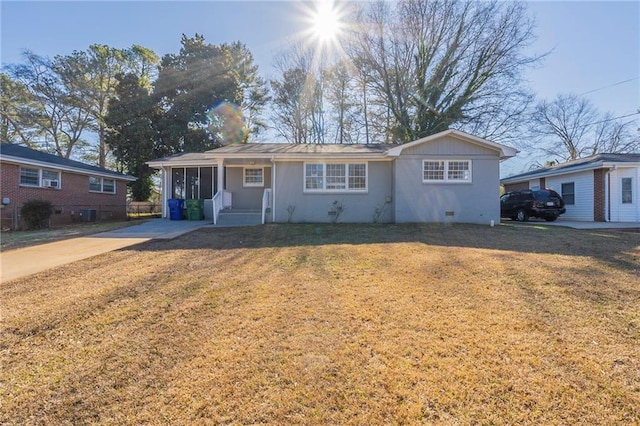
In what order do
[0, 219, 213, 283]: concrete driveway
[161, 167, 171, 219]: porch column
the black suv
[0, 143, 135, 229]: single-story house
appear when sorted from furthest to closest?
[161, 167, 171, 219]: porch column → the black suv → [0, 143, 135, 229]: single-story house → [0, 219, 213, 283]: concrete driveway

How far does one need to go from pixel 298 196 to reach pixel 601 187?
565 inches

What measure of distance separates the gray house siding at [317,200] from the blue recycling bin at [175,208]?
199 inches

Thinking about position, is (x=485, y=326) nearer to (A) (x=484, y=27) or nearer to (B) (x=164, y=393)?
(B) (x=164, y=393)

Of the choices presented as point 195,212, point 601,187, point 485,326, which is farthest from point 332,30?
point 485,326

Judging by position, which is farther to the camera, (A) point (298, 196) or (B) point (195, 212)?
(B) point (195, 212)

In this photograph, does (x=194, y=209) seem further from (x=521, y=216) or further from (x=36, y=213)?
(x=521, y=216)

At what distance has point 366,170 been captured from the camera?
1235cm

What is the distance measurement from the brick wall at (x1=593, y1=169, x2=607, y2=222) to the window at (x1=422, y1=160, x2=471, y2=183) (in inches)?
300

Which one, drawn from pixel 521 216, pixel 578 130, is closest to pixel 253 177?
pixel 521 216

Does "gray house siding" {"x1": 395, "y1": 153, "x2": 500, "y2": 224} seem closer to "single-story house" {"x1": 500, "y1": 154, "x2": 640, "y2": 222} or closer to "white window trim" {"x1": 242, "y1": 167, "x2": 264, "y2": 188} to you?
"white window trim" {"x1": 242, "y1": 167, "x2": 264, "y2": 188}

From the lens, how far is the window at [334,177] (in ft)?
40.6

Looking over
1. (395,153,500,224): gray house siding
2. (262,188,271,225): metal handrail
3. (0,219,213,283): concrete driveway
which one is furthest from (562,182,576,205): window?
(0,219,213,283): concrete driveway

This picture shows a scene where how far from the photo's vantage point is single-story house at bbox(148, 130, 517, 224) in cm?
1180

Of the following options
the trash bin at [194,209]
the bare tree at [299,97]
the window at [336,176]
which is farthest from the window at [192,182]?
the bare tree at [299,97]
